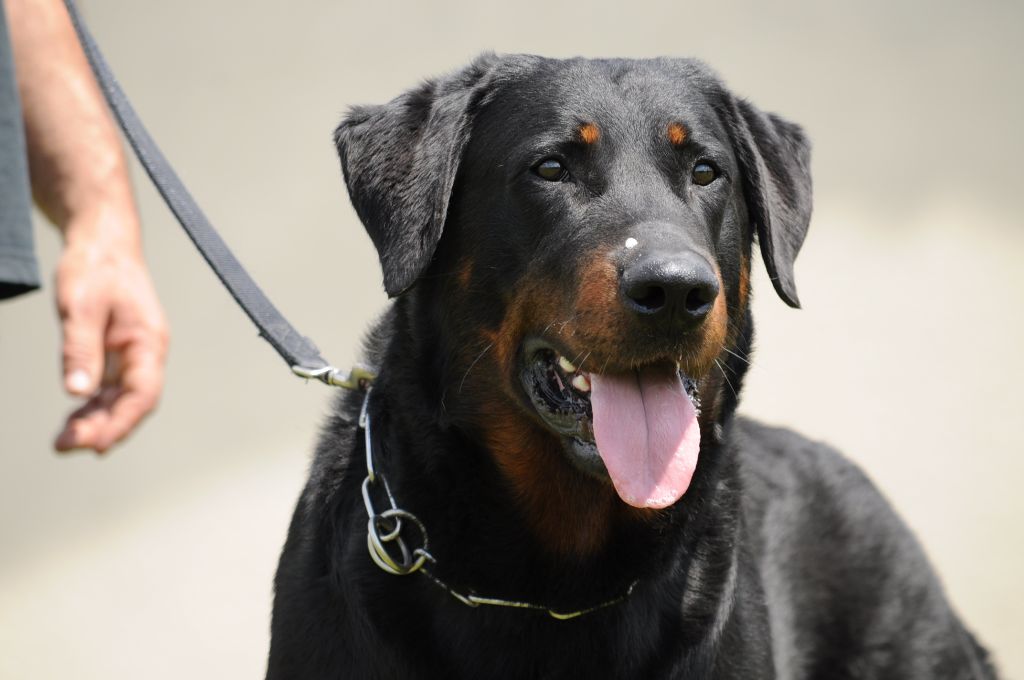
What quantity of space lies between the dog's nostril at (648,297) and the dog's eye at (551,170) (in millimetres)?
425

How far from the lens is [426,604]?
2.66 m

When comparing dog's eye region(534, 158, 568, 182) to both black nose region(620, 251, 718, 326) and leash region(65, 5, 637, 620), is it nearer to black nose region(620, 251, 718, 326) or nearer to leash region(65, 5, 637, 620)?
black nose region(620, 251, 718, 326)

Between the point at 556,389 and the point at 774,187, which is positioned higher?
the point at 774,187

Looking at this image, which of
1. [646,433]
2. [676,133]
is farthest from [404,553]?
[676,133]

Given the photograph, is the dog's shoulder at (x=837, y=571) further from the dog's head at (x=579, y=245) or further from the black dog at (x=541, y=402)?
the dog's head at (x=579, y=245)

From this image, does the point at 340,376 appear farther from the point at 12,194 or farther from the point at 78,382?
the point at 78,382

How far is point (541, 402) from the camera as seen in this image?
258cm

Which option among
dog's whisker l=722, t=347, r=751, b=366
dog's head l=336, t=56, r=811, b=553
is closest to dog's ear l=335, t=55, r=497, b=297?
dog's head l=336, t=56, r=811, b=553

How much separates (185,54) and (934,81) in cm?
312

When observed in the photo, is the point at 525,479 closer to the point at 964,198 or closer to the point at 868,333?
the point at 868,333

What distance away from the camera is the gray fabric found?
164 centimetres

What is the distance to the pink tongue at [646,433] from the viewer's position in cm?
243

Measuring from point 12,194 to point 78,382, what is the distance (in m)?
0.34

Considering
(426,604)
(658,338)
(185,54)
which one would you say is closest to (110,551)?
(185,54)
